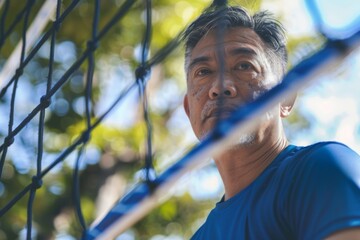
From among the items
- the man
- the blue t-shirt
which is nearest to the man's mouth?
the man

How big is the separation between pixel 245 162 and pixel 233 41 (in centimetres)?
26

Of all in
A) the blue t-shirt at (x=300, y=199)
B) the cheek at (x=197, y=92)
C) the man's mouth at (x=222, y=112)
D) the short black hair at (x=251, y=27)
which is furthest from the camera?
the short black hair at (x=251, y=27)

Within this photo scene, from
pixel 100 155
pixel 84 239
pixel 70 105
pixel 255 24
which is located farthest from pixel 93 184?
pixel 84 239

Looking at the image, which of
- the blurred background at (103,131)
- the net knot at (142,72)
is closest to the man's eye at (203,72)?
the net knot at (142,72)

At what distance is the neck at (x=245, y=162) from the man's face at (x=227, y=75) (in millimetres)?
30

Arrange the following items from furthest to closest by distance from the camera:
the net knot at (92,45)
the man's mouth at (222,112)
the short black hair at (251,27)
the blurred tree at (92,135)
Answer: the blurred tree at (92,135), the short black hair at (251,27), the net knot at (92,45), the man's mouth at (222,112)

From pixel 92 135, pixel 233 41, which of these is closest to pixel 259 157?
pixel 233 41

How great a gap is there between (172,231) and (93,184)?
67cm

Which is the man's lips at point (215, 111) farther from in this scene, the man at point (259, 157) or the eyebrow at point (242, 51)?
the eyebrow at point (242, 51)

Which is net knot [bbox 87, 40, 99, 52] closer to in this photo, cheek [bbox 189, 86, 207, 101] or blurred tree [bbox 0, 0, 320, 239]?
cheek [bbox 189, 86, 207, 101]

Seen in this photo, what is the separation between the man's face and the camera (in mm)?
1544

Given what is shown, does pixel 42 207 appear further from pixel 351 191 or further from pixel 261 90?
pixel 351 191

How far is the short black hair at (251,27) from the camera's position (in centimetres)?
174

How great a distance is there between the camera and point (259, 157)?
61.8 inches
